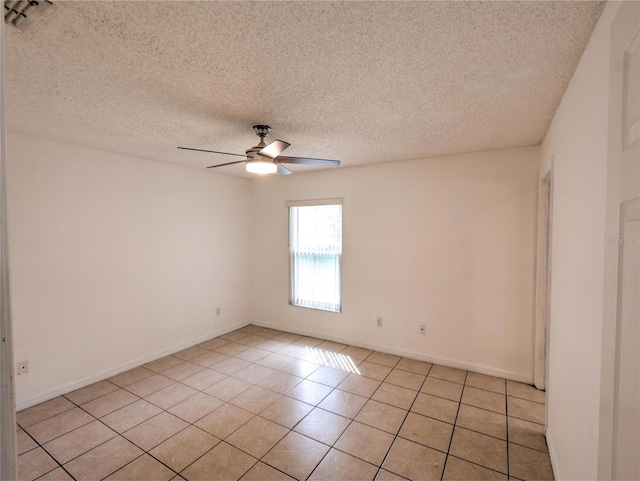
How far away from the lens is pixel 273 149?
7.36 ft

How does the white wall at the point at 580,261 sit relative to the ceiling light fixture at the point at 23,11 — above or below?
below

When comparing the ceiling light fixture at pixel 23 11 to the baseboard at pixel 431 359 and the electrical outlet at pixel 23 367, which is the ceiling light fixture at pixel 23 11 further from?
the baseboard at pixel 431 359

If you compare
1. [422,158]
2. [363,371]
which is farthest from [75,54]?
[363,371]

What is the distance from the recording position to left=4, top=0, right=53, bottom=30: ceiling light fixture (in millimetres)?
1140

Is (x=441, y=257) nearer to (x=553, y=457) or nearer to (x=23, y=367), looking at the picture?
(x=553, y=457)

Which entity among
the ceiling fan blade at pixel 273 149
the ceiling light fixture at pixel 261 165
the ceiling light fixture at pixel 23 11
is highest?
the ceiling light fixture at pixel 23 11

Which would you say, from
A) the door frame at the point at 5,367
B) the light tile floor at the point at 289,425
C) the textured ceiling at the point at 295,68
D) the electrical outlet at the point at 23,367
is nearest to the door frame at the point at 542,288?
the light tile floor at the point at 289,425

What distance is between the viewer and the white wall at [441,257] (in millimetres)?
3129

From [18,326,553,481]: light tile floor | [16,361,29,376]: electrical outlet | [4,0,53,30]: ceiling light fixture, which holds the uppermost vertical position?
[4,0,53,30]: ceiling light fixture

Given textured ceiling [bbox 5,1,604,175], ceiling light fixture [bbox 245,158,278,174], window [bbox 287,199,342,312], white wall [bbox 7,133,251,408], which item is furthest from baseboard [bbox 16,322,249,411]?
ceiling light fixture [bbox 245,158,278,174]

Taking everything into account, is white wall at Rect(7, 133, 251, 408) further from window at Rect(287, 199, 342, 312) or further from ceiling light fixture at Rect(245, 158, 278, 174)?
ceiling light fixture at Rect(245, 158, 278, 174)

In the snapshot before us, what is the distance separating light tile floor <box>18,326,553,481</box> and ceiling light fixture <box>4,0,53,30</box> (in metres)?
2.53

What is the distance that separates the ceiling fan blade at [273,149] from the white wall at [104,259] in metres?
2.10

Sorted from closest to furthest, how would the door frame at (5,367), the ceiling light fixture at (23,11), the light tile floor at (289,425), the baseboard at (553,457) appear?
the door frame at (5,367), the ceiling light fixture at (23,11), the baseboard at (553,457), the light tile floor at (289,425)
